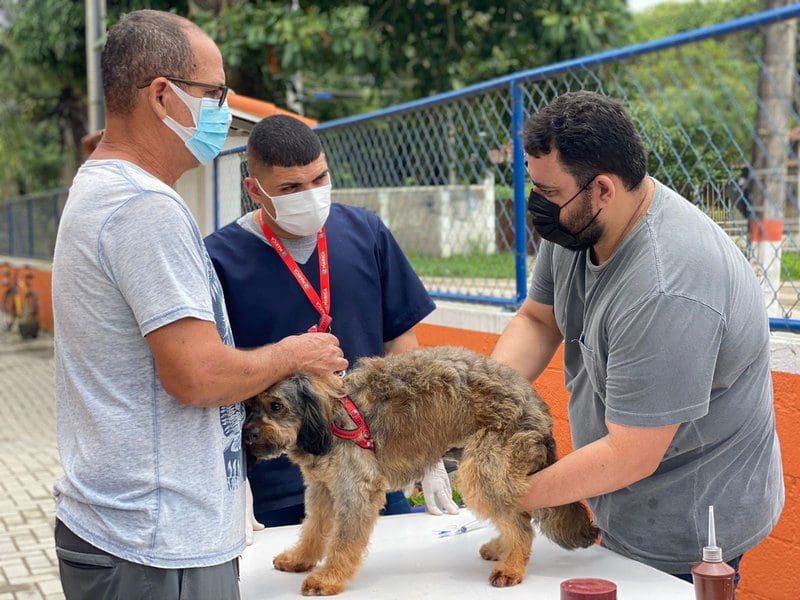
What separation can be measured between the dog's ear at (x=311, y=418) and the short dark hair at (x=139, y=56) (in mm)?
859

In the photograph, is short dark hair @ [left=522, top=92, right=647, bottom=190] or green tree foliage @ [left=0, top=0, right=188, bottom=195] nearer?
short dark hair @ [left=522, top=92, right=647, bottom=190]

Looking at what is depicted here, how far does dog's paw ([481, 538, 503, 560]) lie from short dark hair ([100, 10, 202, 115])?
62.2 inches

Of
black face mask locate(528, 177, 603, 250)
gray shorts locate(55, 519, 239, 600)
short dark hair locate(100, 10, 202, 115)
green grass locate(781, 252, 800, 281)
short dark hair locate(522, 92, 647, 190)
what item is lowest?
gray shorts locate(55, 519, 239, 600)

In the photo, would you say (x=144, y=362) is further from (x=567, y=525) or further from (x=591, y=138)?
(x=567, y=525)

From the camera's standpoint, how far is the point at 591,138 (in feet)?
7.79

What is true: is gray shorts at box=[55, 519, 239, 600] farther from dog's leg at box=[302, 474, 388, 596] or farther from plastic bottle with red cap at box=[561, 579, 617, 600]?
plastic bottle with red cap at box=[561, 579, 617, 600]

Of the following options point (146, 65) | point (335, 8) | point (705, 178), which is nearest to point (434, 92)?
point (335, 8)

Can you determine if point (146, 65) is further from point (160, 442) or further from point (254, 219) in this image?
point (254, 219)

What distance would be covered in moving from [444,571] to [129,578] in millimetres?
1020

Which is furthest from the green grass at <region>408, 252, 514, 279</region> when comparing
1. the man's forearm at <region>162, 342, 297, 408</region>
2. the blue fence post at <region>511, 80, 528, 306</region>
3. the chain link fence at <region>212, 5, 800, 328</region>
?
the man's forearm at <region>162, 342, 297, 408</region>

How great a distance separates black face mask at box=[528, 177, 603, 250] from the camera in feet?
8.37

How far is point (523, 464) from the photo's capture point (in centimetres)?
259

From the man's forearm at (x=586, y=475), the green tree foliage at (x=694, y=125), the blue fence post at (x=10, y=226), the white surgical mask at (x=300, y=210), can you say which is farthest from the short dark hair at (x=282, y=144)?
the blue fence post at (x=10, y=226)

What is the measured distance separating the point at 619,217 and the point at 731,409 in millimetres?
578
